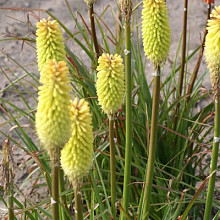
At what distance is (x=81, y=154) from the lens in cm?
181

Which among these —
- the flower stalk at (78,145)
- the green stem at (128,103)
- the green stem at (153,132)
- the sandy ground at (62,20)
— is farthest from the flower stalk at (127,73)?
the sandy ground at (62,20)

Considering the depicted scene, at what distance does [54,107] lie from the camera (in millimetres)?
1573

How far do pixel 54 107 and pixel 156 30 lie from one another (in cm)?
75

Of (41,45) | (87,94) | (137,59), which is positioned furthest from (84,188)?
(41,45)

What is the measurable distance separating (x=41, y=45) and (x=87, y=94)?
1.53 meters

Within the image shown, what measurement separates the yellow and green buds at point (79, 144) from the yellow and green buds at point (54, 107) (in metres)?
0.16

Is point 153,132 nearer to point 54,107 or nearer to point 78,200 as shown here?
point 78,200

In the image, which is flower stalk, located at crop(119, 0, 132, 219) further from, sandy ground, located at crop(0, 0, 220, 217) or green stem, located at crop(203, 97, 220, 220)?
sandy ground, located at crop(0, 0, 220, 217)

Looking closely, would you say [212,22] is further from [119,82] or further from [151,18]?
[119,82]

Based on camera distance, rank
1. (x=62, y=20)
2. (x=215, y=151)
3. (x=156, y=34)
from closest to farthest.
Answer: (x=156, y=34) < (x=215, y=151) < (x=62, y=20)

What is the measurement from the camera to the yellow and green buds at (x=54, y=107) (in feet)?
5.15

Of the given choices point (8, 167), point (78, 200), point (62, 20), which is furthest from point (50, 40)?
point (62, 20)

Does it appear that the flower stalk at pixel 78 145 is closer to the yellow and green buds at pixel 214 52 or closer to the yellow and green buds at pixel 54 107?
the yellow and green buds at pixel 54 107

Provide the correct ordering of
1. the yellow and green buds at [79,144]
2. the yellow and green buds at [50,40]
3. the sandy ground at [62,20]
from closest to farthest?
1. the yellow and green buds at [79,144]
2. the yellow and green buds at [50,40]
3. the sandy ground at [62,20]
